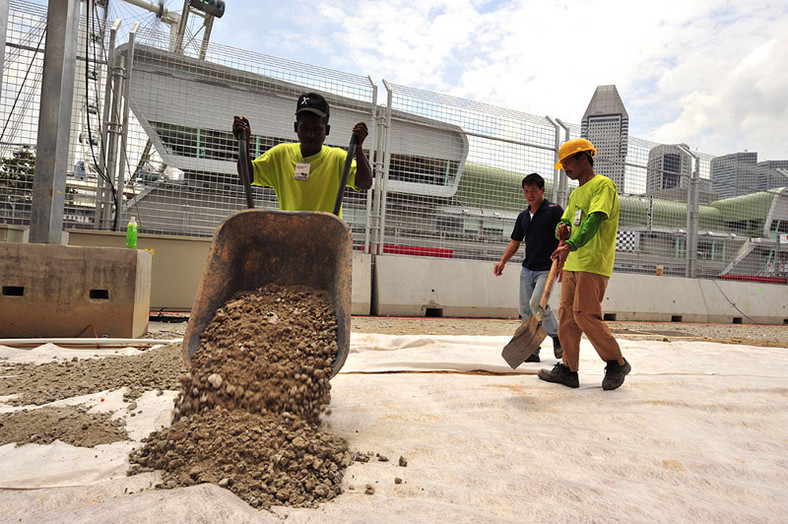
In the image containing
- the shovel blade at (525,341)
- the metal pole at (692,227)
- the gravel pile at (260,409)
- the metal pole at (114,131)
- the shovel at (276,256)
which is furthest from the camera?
the metal pole at (692,227)

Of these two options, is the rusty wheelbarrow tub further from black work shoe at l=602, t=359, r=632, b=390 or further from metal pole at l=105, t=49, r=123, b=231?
metal pole at l=105, t=49, r=123, b=231

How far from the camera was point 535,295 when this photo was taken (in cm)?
358

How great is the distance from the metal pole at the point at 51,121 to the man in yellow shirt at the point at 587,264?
3951 mm

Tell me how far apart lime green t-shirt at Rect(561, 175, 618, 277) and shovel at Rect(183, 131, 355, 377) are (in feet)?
4.61

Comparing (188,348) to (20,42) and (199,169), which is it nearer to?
(199,169)

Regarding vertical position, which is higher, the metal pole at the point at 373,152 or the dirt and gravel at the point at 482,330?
the metal pole at the point at 373,152

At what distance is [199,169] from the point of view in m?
6.07

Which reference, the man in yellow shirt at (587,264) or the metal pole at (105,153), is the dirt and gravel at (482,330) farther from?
the metal pole at (105,153)

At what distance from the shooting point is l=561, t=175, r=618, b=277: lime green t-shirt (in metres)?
2.58

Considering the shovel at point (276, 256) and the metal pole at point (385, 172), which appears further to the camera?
the metal pole at point (385, 172)

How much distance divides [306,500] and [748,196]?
11.7m

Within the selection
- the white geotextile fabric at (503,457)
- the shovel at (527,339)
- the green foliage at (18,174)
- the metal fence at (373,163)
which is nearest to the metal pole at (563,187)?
the metal fence at (373,163)

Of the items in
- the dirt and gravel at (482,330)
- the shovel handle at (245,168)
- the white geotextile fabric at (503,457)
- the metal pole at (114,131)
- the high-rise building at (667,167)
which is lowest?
the dirt and gravel at (482,330)

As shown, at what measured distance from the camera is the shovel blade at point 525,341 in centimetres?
268
